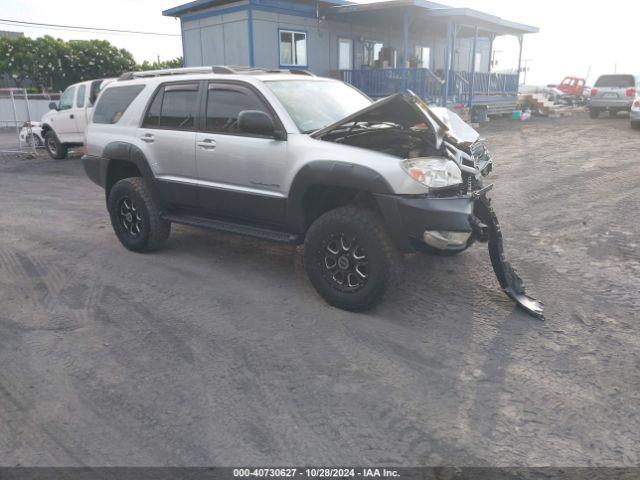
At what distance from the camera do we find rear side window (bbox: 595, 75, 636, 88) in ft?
67.8

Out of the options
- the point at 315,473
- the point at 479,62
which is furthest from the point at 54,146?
the point at 479,62

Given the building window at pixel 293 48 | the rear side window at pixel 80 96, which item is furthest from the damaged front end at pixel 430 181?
the building window at pixel 293 48

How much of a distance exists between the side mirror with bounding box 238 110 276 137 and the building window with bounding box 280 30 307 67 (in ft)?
45.1

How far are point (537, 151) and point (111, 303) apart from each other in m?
11.3

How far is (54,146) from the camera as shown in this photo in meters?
14.4

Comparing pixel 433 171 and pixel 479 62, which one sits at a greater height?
pixel 479 62

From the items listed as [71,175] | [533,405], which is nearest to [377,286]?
[533,405]

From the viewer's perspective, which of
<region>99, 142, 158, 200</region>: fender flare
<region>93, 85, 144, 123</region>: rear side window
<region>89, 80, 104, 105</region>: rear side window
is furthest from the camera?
<region>89, 80, 104, 105</region>: rear side window

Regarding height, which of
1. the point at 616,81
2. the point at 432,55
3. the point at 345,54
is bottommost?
the point at 616,81

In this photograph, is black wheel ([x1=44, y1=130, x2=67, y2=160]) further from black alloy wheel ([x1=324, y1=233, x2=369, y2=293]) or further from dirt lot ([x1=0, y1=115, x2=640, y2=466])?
black alloy wheel ([x1=324, y1=233, x2=369, y2=293])

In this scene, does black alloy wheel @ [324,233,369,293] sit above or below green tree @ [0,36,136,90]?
below

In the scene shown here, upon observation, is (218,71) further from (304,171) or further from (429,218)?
(429,218)

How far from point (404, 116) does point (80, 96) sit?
11.7 m

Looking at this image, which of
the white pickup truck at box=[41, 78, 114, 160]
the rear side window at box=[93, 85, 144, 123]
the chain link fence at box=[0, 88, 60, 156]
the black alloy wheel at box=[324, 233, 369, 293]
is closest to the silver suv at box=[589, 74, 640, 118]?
the white pickup truck at box=[41, 78, 114, 160]
